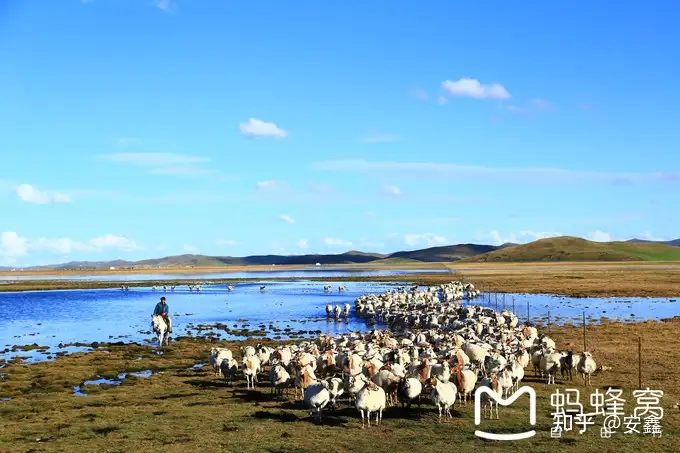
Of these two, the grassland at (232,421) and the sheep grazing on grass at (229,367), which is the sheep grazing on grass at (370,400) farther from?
the sheep grazing on grass at (229,367)

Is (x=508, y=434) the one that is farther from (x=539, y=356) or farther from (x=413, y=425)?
(x=539, y=356)

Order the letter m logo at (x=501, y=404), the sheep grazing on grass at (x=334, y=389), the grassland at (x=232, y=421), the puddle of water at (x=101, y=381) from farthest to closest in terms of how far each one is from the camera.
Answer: the puddle of water at (x=101, y=381)
the sheep grazing on grass at (x=334, y=389)
the letter m logo at (x=501, y=404)
the grassland at (x=232, y=421)

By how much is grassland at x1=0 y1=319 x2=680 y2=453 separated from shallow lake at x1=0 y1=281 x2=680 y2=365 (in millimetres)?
14252

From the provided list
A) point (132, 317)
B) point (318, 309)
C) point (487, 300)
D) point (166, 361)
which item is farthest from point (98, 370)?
point (487, 300)

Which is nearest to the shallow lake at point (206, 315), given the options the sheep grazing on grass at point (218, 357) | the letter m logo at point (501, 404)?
the sheep grazing on grass at point (218, 357)

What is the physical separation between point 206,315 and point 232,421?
42705mm

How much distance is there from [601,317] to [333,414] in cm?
3563

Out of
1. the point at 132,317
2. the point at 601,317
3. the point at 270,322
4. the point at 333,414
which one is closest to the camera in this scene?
the point at 333,414

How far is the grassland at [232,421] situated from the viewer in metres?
16.2

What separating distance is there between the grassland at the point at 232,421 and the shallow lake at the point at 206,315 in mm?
14252

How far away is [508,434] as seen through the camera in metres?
16.9

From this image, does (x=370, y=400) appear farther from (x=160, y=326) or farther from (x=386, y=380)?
(x=160, y=326)

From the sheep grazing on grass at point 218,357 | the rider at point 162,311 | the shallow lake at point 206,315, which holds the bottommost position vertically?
the shallow lake at point 206,315

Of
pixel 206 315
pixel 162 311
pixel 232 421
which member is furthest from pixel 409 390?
pixel 206 315
